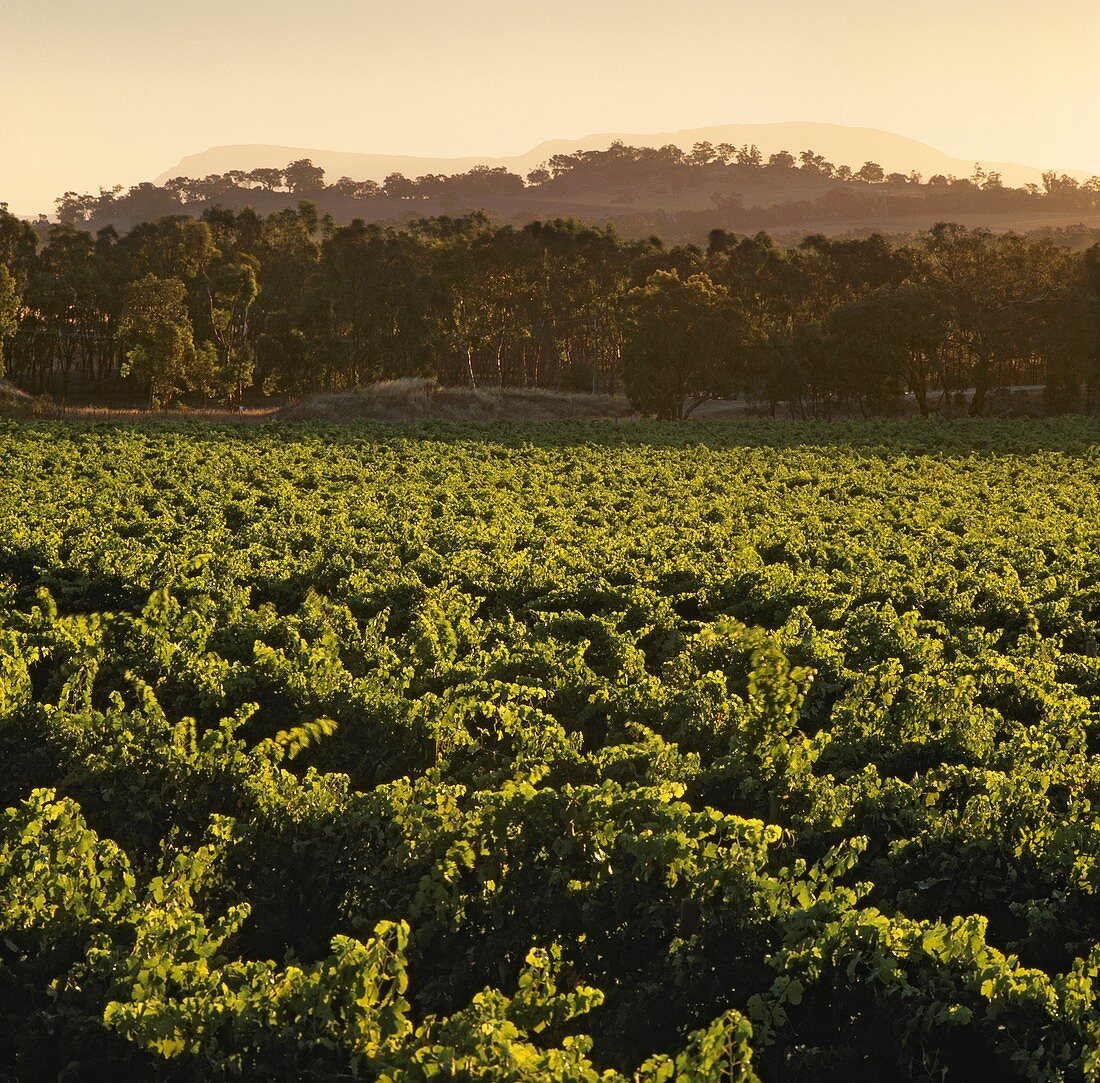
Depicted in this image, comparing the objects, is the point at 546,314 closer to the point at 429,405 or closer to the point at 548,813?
the point at 429,405

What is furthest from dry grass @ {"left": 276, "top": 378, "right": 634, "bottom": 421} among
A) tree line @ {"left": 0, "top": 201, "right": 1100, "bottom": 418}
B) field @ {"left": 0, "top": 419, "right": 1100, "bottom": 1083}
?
field @ {"left": 0, "top": 419, "right": 1100, "bottom": 1083}

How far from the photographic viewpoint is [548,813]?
8844 millimetres

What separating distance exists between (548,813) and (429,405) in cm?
6661

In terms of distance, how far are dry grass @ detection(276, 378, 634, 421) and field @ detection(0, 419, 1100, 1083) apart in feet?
170

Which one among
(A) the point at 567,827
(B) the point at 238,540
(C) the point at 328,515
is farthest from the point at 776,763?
(C) the point at 328,515

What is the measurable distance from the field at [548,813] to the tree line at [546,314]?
198 feet

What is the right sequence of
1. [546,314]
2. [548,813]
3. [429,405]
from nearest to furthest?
[548,813] → [429,405] → [546,314]

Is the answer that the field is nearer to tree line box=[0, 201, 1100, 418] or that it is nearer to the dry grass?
the dry grass

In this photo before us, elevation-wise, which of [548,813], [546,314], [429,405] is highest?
[546,314]

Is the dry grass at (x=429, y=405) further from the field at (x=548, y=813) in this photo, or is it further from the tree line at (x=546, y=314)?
the field at (x=548, y=813)

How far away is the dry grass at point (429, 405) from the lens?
71938mm

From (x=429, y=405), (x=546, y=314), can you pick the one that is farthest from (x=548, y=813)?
(x=546, y=314)

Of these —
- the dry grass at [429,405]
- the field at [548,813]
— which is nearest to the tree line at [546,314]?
the dry grass at [429,405]

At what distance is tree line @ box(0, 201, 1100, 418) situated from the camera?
7806cm
